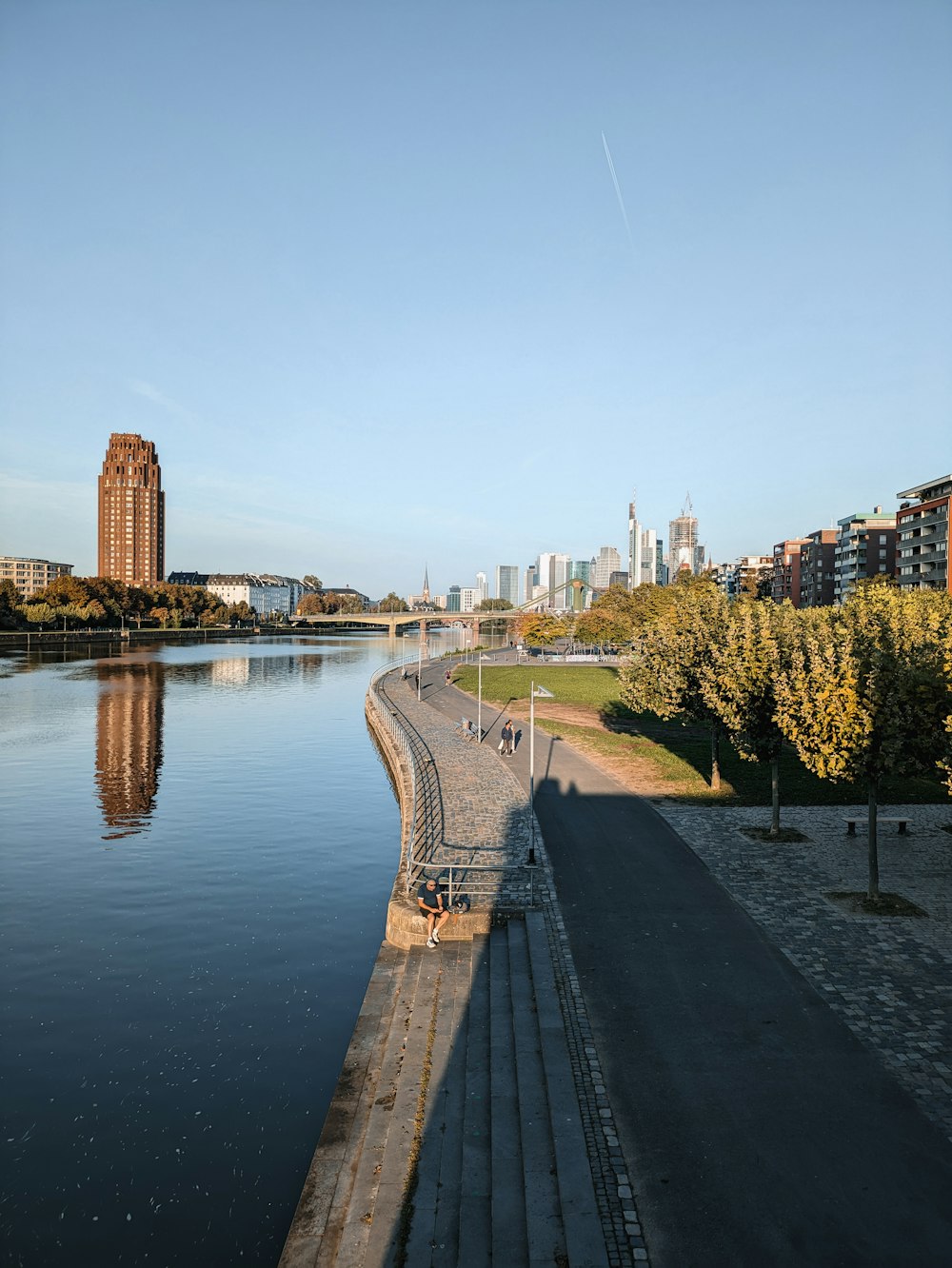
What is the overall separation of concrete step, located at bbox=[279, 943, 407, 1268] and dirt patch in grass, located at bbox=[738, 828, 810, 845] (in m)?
12.3

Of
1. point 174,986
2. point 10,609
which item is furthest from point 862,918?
point 10,609

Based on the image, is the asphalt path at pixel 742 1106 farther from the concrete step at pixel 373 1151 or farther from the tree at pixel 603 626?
the tree at pixel 603 626

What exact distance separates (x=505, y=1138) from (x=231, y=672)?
83.0m

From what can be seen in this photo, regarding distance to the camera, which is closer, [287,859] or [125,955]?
[125,955]

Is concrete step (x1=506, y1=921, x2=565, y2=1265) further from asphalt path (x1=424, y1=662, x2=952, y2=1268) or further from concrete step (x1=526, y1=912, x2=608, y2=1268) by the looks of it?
asphalt path (x1=424, y1=662, x2=952, y2=1268)

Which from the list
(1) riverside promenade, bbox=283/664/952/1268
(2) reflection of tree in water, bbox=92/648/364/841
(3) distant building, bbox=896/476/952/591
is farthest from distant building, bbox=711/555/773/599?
(1) riverside promenade, bbox=283/664/952/1268

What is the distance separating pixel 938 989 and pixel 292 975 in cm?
1174

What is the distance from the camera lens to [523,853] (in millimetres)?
19906

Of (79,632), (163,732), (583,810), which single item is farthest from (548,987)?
(79,632)

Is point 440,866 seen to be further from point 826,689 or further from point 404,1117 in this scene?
point 826,689

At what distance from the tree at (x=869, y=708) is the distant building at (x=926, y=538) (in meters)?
76.9

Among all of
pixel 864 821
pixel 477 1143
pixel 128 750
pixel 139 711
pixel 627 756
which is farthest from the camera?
pixel 139 711

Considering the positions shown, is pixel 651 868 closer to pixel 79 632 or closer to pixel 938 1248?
pixel 938 1248

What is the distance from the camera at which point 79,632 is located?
126500 mm
